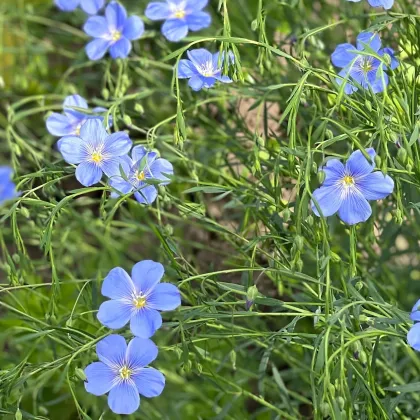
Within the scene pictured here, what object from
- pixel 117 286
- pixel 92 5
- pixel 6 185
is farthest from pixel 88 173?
pixel 6 185

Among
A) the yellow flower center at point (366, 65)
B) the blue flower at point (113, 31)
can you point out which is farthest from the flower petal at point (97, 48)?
the yellow flower center at point (366, 65)

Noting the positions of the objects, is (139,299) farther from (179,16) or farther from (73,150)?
(179,16)

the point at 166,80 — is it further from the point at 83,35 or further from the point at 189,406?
the point at 189,406

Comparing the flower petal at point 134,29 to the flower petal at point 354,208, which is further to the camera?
the flower petal at point 134,29

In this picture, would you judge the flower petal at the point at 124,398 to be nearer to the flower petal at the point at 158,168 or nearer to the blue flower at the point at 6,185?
the flower petal at the point at 158,168

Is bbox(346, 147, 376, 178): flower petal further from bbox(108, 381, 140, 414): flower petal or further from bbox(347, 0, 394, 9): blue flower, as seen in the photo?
bbox(108, 381, 140, 414): flower petal
